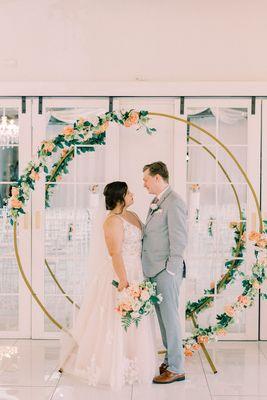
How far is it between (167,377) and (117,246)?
1.09m

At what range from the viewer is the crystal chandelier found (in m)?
5.80

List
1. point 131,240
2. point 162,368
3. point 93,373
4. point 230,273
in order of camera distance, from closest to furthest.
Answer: point 93,373, point 131,240, point 162,368, point 230,273

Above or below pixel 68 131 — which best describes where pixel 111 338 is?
below

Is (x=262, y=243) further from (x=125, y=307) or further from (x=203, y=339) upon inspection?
(x=125, y=307)

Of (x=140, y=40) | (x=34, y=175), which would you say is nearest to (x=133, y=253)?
(x=34, y=175)

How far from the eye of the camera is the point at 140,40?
18.8ft

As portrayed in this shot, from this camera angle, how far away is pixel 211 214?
5.86 metres

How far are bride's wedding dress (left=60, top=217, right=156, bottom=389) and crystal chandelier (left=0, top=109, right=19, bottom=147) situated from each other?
1788mm

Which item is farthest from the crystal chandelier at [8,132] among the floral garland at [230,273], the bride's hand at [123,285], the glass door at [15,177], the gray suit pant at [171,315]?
the floral garland at [230,273]

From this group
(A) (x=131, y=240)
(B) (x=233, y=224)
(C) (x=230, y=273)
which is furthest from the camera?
Result: (B) (x=233, y=224)

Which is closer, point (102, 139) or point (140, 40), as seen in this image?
point (102, 139)

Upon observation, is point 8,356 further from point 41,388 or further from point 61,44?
point 61,44

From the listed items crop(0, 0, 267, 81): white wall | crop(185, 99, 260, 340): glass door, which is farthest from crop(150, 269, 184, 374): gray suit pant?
crop(0, 0, 267, 81): white wall

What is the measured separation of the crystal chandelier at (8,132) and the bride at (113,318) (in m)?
1.61
